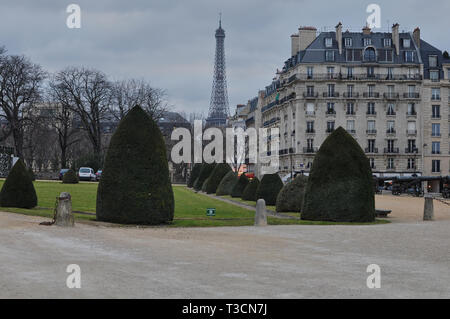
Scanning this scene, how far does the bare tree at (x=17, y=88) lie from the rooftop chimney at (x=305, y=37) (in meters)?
35.8

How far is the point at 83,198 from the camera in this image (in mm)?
33781

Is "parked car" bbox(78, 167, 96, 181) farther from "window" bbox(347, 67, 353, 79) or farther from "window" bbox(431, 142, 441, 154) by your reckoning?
"window" bbox(431, 142, 441, 154)

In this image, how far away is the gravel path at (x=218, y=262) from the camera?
8984mm

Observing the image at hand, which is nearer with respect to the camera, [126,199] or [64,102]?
[126,199]

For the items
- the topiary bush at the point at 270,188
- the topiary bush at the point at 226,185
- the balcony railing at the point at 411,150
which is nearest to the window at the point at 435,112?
the balcony railing at the point at 411,150

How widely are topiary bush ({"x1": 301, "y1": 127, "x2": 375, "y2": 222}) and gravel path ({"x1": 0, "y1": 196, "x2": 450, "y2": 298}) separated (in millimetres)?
4305

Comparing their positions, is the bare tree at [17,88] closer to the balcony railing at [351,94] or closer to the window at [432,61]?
the balcony railing at [351,94]

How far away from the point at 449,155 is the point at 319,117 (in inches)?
705

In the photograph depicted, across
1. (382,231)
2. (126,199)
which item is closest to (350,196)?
(382,231)

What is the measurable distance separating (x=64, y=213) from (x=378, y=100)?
68.0 meters

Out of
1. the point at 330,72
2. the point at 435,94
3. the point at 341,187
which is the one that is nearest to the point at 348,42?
the point at 330,72

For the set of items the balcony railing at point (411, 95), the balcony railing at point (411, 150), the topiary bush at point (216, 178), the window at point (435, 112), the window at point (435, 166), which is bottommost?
the topiary bush at point (216, 178)
